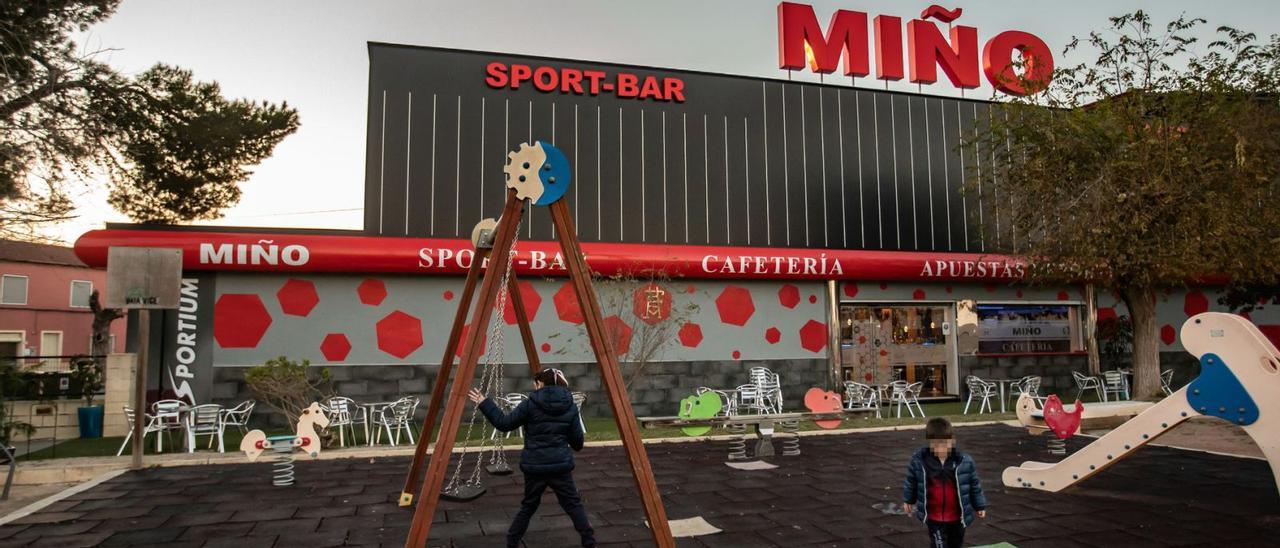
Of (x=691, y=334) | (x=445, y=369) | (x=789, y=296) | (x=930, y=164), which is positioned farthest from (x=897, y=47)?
(x=445, y=369)

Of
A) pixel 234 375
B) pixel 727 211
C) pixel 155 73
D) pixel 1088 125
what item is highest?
pixel 155 73

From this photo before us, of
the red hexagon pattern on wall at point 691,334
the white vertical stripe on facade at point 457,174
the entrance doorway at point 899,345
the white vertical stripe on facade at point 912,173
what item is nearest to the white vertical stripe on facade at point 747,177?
the red hexagon pattern on wall at point 691,334

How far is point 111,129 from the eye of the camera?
12.7 meters

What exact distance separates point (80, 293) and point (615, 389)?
124 feet

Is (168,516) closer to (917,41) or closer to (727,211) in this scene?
(727,211)

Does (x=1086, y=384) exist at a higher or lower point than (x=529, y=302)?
lower

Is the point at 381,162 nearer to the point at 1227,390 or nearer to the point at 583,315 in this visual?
the point at 583,315

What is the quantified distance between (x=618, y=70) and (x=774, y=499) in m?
10.9

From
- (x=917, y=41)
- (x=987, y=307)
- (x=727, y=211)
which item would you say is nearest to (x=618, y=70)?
(x=727, y=211)

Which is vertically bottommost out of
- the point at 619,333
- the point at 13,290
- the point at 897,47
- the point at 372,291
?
the point at 619,333

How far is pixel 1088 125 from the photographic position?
13.1 m

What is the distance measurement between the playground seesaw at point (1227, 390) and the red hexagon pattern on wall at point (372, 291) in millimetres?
11813

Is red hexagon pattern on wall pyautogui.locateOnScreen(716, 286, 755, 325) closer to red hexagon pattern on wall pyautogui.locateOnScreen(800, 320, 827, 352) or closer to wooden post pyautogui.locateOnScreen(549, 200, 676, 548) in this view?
red hexagon pattern on wall pyautogui.locateOnScreen(800, 320, 827, 352)

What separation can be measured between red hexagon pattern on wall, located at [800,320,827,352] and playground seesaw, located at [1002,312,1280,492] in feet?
30.6
